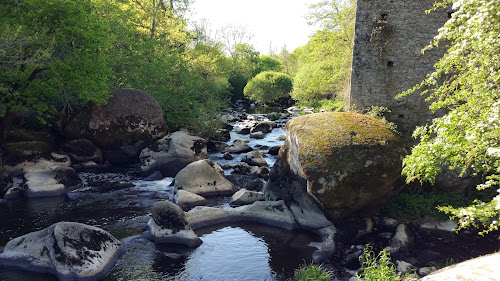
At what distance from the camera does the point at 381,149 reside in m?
11.5

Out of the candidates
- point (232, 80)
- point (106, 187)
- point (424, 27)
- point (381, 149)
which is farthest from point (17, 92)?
point (232, 80)

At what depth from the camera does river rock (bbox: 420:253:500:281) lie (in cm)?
470

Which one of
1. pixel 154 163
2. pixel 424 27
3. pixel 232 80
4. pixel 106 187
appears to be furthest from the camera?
pixel 232 80

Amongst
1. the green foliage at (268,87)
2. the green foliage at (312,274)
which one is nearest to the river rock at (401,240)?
the green foliage at (312,274)

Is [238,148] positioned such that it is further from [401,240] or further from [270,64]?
[270,64]

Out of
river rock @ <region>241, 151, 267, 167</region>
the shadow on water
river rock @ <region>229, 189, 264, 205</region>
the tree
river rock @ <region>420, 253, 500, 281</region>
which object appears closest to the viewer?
river rock @ <region>420, 253, 500, 281</region>

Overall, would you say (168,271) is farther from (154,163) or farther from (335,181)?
(154,163)

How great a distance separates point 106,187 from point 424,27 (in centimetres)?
1372

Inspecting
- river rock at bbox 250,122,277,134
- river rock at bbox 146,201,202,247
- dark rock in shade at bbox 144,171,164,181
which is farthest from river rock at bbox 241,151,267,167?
river rock at bbox 250,122,277,134

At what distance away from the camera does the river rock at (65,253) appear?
9211 mm

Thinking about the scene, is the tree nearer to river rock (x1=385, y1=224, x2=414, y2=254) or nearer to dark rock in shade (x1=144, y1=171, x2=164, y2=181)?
river rock (x1=385, y1=224, x2=414, y2=254)

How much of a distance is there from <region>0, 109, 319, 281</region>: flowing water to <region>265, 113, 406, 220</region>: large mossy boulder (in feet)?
5.41

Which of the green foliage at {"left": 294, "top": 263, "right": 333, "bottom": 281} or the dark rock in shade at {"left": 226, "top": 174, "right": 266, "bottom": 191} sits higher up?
the dark rock in shade at {"left": 226, "top": 174, "right": 266, "bottom": 191}

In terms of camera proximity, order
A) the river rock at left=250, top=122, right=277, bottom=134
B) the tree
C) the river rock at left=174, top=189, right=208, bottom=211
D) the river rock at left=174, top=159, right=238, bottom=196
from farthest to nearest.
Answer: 1. the river rock at left=250, top=122, right=277, bottom=134
2. the river rock at left=174, top=159, right=238, bottom=196
3. the river rock at left=174, top=189, right=208, bottom=211
4. the tree
